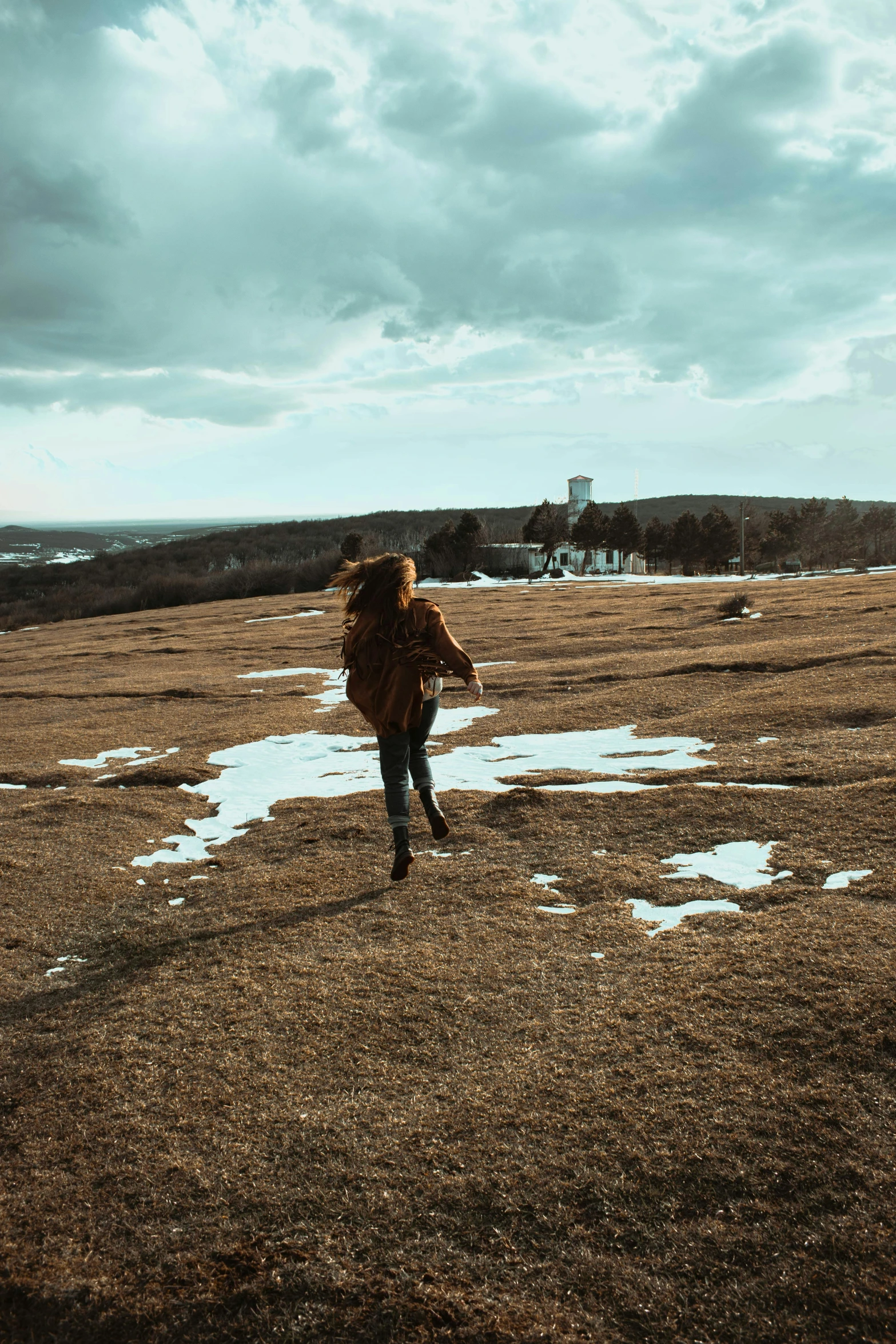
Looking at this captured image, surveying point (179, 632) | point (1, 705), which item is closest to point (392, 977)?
point (1, 705)

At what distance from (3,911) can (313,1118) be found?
3.94 meters

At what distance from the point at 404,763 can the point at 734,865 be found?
2.71 m

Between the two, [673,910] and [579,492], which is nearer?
[673,910]

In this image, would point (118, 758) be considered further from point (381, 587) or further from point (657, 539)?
point (657, 539)

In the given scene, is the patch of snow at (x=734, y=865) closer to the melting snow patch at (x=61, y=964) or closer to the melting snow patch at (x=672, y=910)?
the melting snow patch at (x=672, y=910)

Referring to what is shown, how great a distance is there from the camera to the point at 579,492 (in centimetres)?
11506

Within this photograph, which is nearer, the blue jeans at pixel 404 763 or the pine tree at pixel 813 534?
the blue jeans at pixel 404 763

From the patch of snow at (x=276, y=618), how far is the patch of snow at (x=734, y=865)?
39614mm

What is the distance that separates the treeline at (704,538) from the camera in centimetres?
9988

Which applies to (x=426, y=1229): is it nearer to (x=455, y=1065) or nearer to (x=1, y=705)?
(x=455, y=1065)

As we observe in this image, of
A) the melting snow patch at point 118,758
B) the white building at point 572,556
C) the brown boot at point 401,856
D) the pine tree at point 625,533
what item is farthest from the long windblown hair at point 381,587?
the pine tree at point 625,533

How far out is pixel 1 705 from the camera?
19875mm

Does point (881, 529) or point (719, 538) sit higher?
point (881, 529)

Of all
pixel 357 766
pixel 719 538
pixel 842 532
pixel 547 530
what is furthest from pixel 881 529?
pixel 357 766
